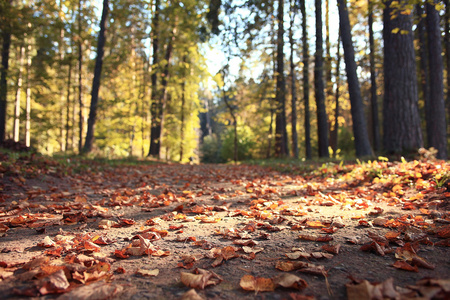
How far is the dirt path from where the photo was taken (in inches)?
59.3

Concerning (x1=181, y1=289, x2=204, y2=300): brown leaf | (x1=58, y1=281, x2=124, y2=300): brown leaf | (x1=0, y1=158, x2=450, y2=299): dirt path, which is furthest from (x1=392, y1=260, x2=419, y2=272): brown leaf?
(x1=58, y1=281, x2=124, y2=300): brown leaf

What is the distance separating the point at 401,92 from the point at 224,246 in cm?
796

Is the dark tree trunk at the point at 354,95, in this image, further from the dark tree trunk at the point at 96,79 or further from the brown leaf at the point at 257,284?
the dark tree trunk at the point at 96,79

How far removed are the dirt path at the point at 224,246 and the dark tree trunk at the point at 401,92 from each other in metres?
3.74

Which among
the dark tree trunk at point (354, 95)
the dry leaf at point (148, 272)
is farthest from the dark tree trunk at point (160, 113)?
the dry leaf at point (148, 272)

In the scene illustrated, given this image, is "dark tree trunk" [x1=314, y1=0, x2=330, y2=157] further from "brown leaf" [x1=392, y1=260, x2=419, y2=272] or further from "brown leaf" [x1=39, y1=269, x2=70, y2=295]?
"brown leaf" [x1=39, y1=269, x2=70, y2=295]

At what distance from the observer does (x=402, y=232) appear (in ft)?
7.95

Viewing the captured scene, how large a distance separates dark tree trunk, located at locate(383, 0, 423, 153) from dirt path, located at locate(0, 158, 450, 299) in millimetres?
3736

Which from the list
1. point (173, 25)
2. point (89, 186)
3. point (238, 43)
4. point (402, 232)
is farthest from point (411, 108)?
point (173, 25)

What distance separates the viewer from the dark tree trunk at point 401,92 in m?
7.61

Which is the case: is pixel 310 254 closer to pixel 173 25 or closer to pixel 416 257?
pixel 416 257

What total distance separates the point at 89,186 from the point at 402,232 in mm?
5577

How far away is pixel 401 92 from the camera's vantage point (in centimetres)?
780

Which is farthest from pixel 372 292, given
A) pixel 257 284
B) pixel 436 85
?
pixel 436 85
